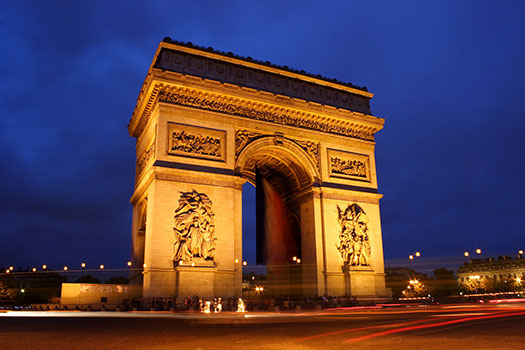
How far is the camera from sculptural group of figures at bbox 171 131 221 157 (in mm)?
24297

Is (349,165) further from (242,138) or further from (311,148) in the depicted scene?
(242,138)

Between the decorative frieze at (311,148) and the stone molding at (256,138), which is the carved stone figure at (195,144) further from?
the decorative frieze at (311,148)

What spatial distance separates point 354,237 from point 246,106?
11.2m

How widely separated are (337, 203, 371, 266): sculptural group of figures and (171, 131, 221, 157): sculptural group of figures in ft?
30.8

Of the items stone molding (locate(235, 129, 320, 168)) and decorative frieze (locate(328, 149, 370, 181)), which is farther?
decorative frieze (locate(328, 149, 370, 181))

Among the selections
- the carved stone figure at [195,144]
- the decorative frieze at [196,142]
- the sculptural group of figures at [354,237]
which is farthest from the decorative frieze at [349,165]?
the carved stone figure at [195,144]

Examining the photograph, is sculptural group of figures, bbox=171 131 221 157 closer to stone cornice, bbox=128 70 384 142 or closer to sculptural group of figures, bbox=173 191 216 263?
stone cornice, bbox=128 70 384 142

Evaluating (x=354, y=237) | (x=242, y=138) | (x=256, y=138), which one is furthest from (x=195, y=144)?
(x=354, y=237)

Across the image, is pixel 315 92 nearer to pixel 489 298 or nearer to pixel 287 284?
pixel 287 284

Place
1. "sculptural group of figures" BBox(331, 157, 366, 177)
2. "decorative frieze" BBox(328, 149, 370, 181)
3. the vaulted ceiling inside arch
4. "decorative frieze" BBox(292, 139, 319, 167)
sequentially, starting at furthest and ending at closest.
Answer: "sculptural group of figures" BBox(331, 157, 366, 177)
"decorative frieze" BBox(328, 149, 370, 181)
the vaulted ceiling inside arch
"decorative frieze" BBox(292, 139, 319, 167)

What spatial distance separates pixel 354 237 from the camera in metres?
28.0

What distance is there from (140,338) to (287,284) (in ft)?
75.0

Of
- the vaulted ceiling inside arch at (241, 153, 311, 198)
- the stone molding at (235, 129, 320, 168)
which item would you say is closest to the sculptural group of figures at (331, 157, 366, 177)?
the stone molding at (235, 129, 320, 168)

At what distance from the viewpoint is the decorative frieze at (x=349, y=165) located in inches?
1155
